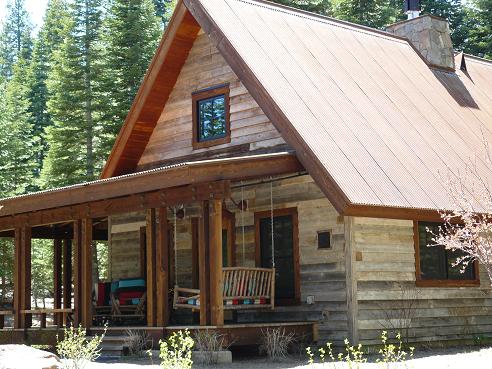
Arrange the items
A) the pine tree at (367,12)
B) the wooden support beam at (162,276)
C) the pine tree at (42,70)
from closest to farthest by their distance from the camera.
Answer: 1. the wooden support beam at (162,276)
2. the pine tree at (367,12)
3. the pine tree at (42,70)

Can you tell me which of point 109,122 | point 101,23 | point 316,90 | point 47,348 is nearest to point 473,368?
point 316,90

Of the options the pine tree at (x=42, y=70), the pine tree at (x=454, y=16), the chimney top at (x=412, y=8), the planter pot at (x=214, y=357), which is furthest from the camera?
the pine tree at (x=42, y=70)

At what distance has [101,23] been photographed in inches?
1435

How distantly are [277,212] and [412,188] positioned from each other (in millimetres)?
2581

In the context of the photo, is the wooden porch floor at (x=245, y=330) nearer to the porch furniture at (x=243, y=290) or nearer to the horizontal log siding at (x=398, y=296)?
the porch furniture at (x=243, y=290)

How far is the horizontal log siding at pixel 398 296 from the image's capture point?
14.8 m

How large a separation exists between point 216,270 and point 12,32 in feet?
213

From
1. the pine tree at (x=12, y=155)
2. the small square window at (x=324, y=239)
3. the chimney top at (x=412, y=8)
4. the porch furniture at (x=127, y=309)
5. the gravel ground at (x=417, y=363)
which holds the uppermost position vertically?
the chimney top at (x=412, y=8)

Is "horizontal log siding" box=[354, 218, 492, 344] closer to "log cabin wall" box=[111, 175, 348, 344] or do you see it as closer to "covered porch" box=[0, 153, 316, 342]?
"log cabin wall" box=[111, 175, 348, 344]

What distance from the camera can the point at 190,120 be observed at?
18578 mm

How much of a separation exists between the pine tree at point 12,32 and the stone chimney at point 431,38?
53.6m

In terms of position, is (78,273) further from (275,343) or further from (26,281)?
(275,343)

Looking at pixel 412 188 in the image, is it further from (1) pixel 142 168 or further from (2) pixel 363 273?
(1) pixel 142 168

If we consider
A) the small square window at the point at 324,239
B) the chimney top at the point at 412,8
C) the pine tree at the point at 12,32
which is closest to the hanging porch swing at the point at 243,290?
the small square window at the point at 324,239
